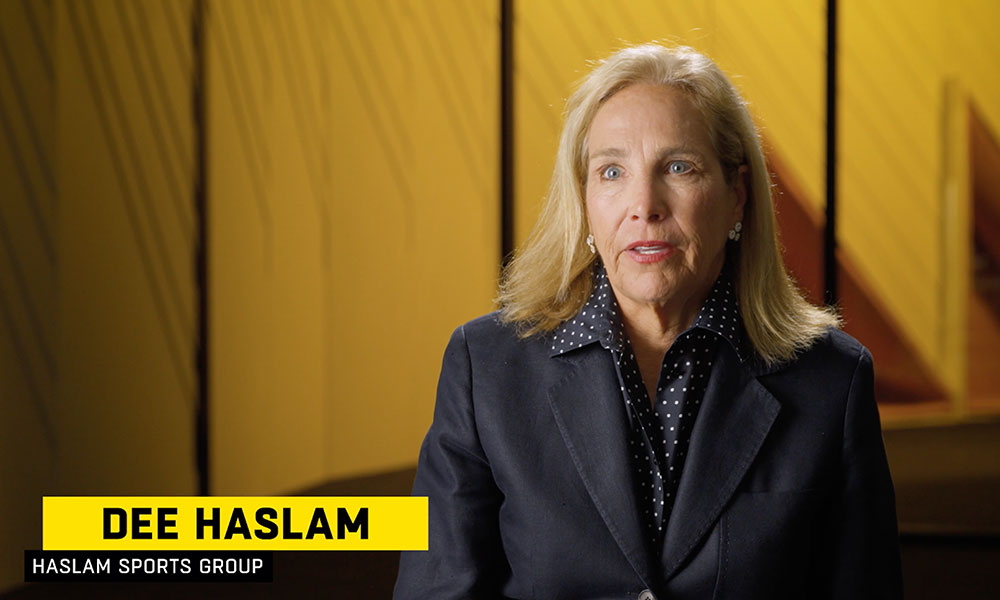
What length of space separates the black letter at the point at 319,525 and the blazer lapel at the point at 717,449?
2.65 meters

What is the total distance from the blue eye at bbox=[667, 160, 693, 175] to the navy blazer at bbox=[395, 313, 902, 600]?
27cm

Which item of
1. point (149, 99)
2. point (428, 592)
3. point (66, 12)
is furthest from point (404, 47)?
point (428, 592)

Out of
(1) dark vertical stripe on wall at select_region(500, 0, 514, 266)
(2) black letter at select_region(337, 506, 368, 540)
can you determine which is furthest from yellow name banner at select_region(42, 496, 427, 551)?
(1) dark vertical stripe on wall at select_region(500, 0, 514, 266)

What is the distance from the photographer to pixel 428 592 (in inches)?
51.5

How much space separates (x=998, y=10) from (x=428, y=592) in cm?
607

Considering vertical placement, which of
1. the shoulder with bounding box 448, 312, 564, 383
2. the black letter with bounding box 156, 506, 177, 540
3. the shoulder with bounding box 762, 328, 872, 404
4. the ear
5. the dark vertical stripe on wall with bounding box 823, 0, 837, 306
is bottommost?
the black letter with bounding box 156, 506, 177, 540

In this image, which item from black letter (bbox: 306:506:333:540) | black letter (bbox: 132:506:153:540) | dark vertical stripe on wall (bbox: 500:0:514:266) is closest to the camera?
dark vertical stripe on wall (bbox: 500:0:514:266)

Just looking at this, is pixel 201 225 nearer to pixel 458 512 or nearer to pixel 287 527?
pixel 287 527

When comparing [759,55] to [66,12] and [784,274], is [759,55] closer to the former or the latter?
[66,12]

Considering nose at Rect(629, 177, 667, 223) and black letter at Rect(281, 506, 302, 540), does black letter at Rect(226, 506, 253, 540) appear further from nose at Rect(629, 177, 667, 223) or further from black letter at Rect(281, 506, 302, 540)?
nose at Rect(629, 177, 667, 223)

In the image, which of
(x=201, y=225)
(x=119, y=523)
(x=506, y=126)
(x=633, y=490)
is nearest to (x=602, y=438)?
(x=633, y=490)

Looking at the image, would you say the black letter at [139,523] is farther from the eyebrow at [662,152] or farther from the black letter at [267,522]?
the eyebrow at [662,152]

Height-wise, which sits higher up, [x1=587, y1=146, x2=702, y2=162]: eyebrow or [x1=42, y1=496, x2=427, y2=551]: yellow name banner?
[x1=587, y1=146, x2=702, y2=162]: eyebrow

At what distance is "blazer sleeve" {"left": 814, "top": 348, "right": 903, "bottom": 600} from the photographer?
1284 millimetres
